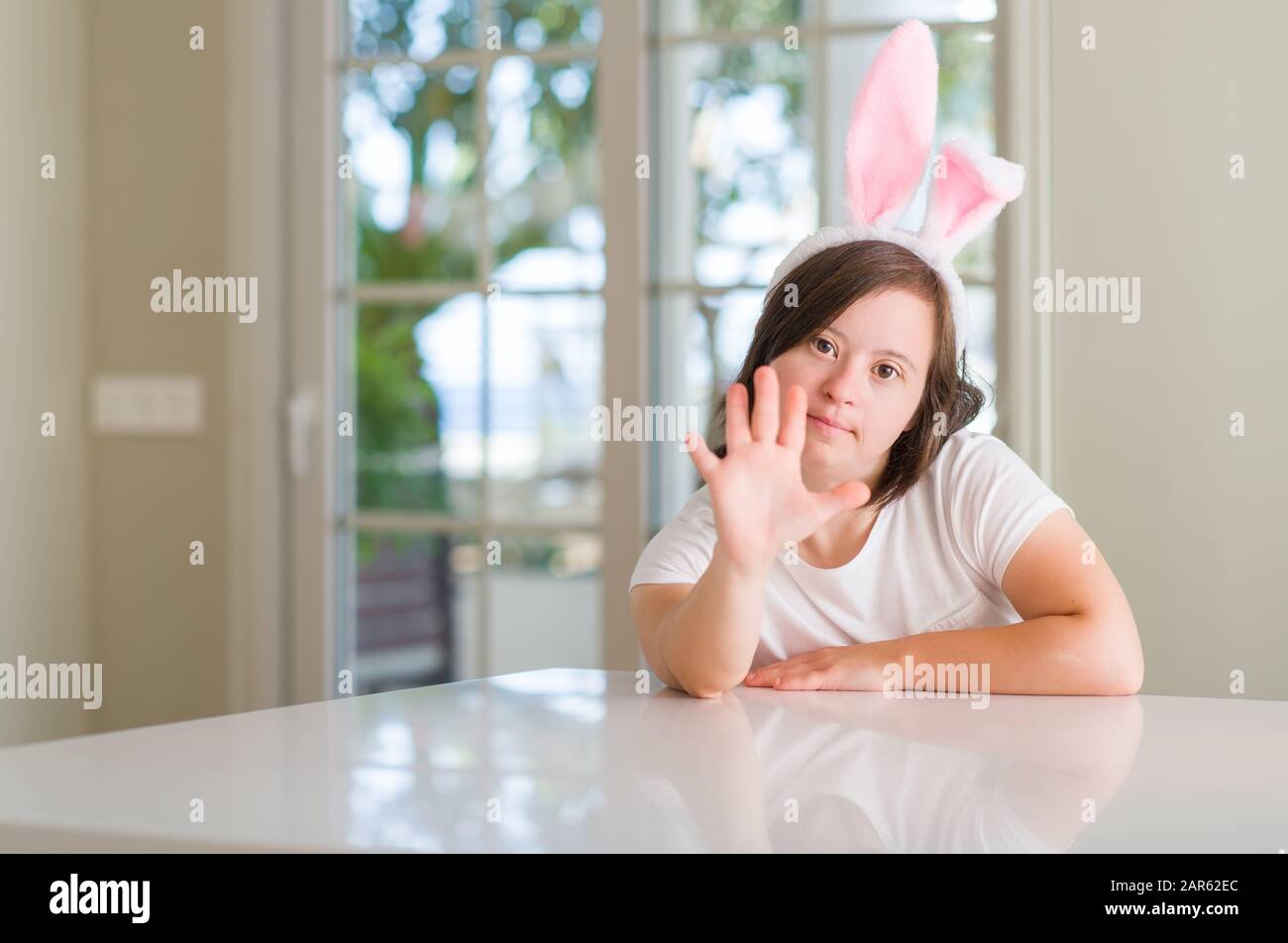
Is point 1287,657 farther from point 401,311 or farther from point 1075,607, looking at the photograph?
point 401,311

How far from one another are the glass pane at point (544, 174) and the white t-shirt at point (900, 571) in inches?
42.2

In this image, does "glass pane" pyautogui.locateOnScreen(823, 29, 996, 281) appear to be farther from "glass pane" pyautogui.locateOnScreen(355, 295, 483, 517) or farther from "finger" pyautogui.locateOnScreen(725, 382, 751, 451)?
"finger" pyautogui.locateOnScreen(725, 382, 751, 451)

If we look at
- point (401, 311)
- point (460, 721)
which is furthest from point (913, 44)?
point (401, 311)

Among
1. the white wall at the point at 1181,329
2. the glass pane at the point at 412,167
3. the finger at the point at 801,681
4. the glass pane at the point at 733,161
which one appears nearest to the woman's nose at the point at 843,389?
the finger at the point at 801,681

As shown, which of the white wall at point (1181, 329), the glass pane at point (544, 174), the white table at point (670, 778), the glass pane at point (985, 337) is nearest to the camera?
the white table at point (670, 778)

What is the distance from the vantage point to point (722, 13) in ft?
7.68

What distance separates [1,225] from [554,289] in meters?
1.04

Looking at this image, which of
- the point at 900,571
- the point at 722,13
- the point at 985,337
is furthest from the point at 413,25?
the point at 900,571

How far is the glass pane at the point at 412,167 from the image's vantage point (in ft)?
9.10

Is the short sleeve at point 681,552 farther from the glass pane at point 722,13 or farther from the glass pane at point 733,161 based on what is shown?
the glass pane at point 722,13

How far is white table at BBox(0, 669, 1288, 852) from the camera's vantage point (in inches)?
25.7

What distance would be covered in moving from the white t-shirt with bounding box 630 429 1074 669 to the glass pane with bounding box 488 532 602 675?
1.05 metres

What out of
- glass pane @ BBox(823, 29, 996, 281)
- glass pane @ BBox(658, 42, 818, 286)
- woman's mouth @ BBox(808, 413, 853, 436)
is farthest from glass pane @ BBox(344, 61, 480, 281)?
woman's mouth @ BBox(808, 413, 853, 436)

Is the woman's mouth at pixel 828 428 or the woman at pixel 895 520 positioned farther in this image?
the woman's mouth at pixel 828 428
